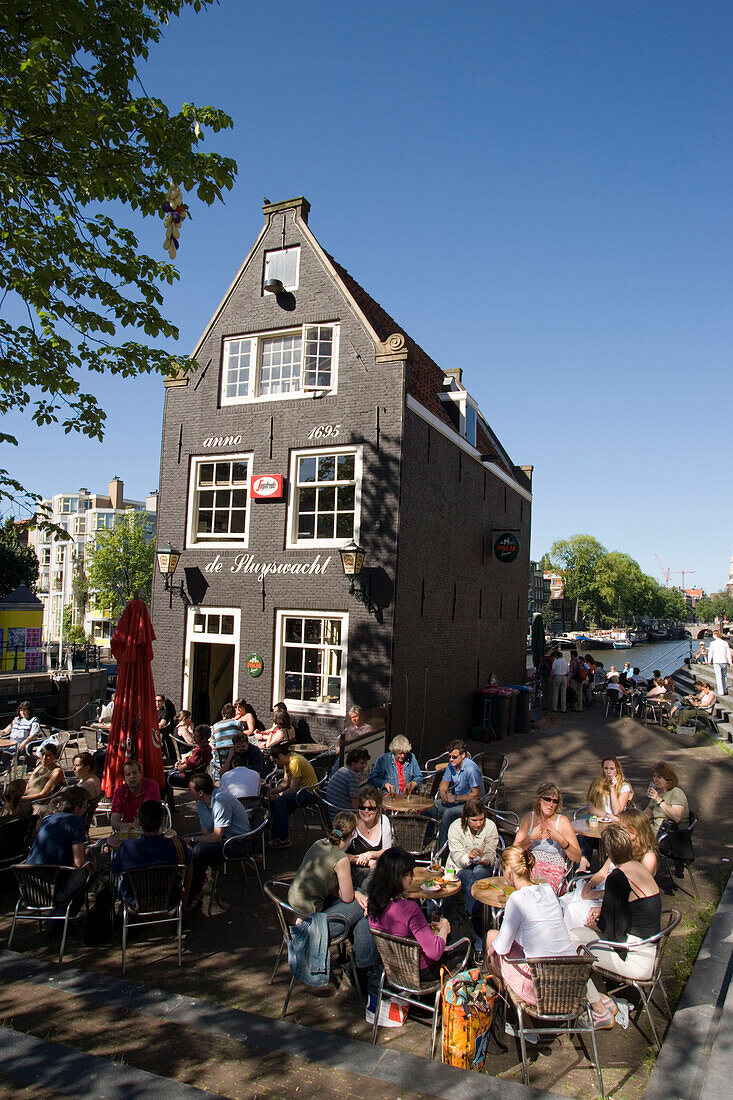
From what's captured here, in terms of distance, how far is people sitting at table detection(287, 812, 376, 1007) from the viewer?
5.19 meters

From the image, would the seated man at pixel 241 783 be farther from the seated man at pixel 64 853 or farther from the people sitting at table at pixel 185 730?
the people sitting at table at pixel 185 730

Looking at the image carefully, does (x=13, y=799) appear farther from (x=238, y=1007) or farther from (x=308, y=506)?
(x=308, y=506)

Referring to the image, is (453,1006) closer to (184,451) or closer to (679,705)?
(184,451)

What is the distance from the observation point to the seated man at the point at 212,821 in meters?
6.62

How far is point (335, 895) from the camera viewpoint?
5.45 metres

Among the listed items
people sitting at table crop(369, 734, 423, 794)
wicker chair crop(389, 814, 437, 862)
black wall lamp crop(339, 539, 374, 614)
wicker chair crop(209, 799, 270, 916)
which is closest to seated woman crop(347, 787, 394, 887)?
wicker chair crop(389, 814, 437, 862)

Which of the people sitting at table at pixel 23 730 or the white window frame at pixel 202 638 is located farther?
the white window frame at pixel 202 638

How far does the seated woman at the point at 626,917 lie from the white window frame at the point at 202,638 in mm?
10259

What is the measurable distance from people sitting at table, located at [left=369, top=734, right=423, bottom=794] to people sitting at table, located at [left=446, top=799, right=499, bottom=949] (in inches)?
85.4

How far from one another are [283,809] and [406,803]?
62.3 inches

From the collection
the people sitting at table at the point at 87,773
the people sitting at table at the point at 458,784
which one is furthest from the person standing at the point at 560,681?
the people sitting at table at the point at 87,773

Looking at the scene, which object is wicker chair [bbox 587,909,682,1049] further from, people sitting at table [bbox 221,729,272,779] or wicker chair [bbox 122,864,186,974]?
people sitting at table [bbox 221,729,272,779]

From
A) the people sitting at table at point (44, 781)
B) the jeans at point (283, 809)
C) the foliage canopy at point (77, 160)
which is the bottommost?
the jeans at point (283, 809)

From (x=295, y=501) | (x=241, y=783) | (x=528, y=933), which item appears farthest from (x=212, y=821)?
(x=295, y=501)
